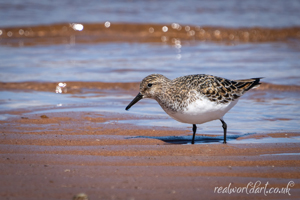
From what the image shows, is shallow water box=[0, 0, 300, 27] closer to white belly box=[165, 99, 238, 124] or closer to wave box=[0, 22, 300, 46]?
wave box=[0, 22, 300, 46]

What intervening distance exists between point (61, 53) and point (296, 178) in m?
10.5

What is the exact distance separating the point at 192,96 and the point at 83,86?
15.1 ft

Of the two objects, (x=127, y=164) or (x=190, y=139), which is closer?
(x=127, y=164)

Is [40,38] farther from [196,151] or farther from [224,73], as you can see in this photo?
[196,151]

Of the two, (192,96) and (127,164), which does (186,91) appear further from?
(127,164)

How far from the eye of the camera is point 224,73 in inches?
424

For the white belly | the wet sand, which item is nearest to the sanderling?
the white belly

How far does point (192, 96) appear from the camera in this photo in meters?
5.87

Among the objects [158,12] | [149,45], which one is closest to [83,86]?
[149,45]

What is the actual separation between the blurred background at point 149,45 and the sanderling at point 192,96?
1.03 meters

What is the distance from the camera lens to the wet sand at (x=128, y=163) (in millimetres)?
4141

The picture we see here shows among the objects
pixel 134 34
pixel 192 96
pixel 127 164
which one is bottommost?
pixel 127 164

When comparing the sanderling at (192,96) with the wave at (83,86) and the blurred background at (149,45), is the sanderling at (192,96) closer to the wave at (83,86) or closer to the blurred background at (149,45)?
the blurred background at (149,45)

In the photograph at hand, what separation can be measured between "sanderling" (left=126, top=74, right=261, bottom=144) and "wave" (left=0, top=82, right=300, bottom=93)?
142 inches
